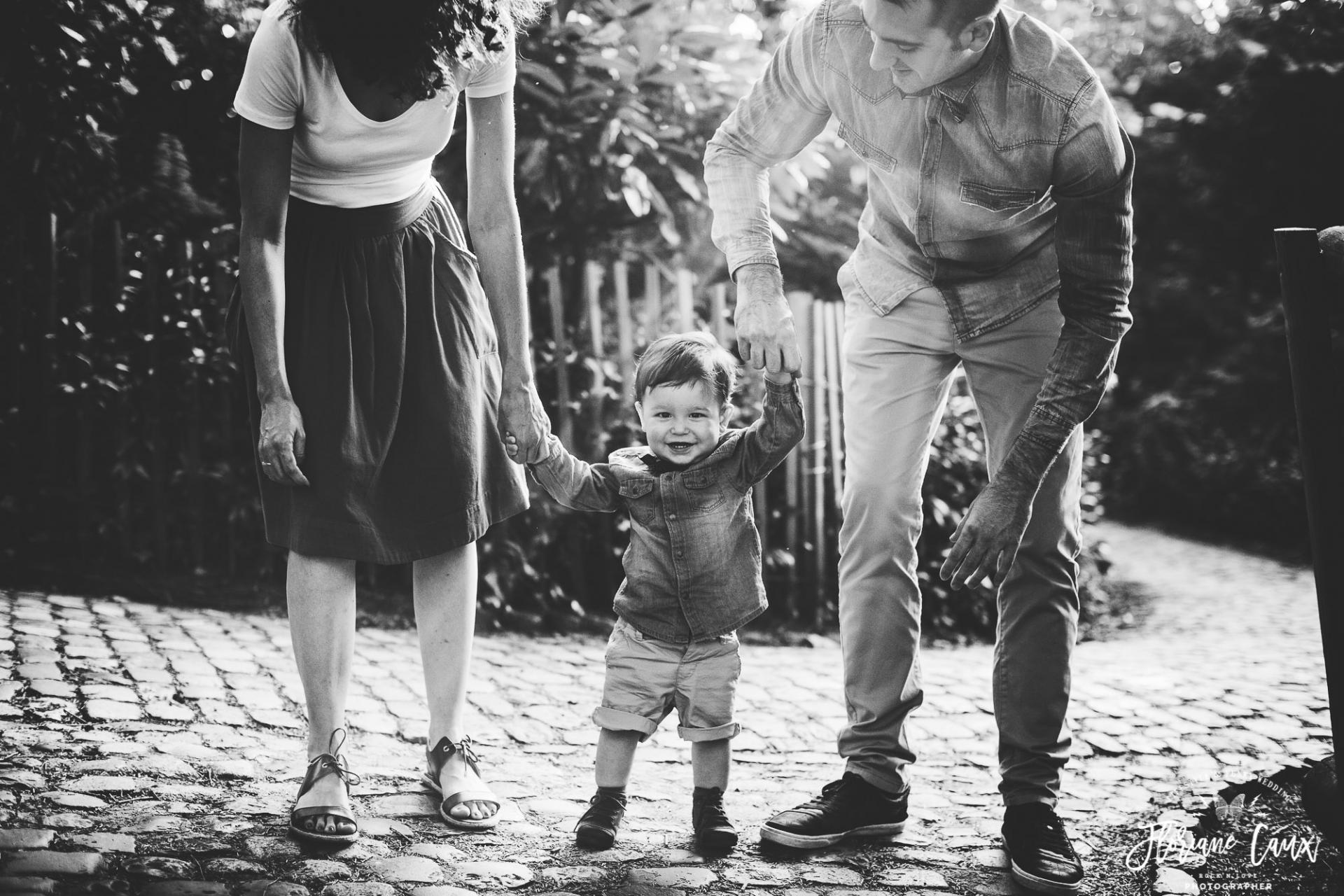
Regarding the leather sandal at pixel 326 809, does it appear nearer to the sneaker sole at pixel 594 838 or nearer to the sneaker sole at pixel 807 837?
the sneaker sole at pixel 594 838

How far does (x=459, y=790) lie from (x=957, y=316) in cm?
154

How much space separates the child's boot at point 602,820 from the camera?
2537mm

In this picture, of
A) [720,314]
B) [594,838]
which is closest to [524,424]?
[594,838]

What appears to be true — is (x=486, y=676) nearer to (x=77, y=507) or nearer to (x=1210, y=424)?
(x=77, y=507)

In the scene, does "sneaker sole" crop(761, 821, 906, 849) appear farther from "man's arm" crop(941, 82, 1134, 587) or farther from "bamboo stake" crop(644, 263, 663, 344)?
"bamboo stake" crop(644, 263, 663, 344)

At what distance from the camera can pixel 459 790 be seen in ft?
8.77

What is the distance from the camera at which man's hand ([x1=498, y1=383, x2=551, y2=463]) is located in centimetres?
263

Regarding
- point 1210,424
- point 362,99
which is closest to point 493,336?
point 362,99

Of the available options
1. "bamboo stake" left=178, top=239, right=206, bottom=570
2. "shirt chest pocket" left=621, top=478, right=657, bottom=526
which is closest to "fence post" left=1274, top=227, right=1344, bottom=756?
"shirt chest pocket" left=621, top=478, right=657, bottom=526

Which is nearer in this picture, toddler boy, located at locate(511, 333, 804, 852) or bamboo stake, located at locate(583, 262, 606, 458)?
toddler boy, located at locate(511, 333, 804, 852)

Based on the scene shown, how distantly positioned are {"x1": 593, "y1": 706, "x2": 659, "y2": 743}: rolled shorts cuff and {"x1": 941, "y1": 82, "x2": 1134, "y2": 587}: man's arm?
28.5 inches

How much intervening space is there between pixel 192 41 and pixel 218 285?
104 centimetres

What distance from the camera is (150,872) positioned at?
2221 millimetres

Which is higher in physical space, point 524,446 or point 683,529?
point 524,446
